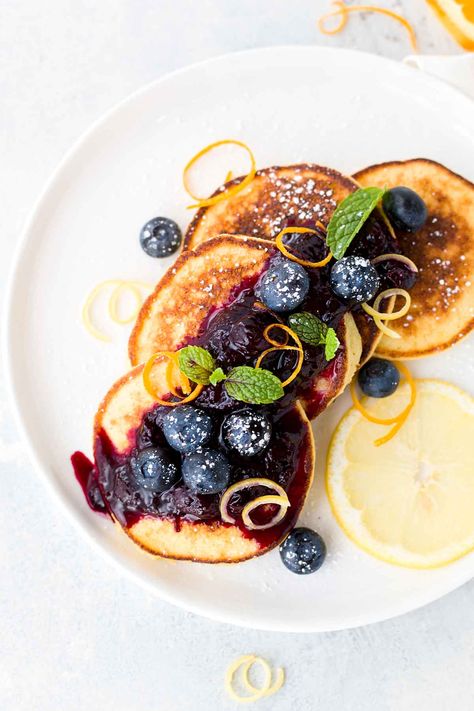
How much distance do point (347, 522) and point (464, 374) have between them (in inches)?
25.1

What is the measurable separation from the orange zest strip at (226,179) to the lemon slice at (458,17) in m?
0.85

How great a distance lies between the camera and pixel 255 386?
1977 mm

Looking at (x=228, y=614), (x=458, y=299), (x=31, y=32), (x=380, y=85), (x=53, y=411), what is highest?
(x=31, y=32)

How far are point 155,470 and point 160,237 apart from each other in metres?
0.81

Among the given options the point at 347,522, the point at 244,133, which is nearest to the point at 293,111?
the point at 244,133

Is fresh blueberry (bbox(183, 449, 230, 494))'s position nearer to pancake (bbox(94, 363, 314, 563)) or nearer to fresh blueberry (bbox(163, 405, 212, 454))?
fresh blueberry (bbox(163, 405, 212, 454))

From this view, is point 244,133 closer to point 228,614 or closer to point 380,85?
point 380,85

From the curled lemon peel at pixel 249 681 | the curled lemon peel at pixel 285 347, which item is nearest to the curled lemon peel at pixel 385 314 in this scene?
the curled lemon peel at pixel 285 347

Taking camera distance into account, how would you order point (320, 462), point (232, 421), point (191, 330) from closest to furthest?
point (232, 421) < point (191, 330) < point (320, 462)

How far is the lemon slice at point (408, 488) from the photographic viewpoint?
2346 millimetres

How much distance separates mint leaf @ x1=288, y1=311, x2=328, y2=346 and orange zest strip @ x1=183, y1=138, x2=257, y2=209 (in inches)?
22.3

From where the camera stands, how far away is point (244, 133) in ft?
8.21

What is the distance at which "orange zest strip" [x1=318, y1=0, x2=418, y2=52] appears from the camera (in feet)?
8.72

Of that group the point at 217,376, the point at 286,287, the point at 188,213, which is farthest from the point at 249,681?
the point at 188,213
